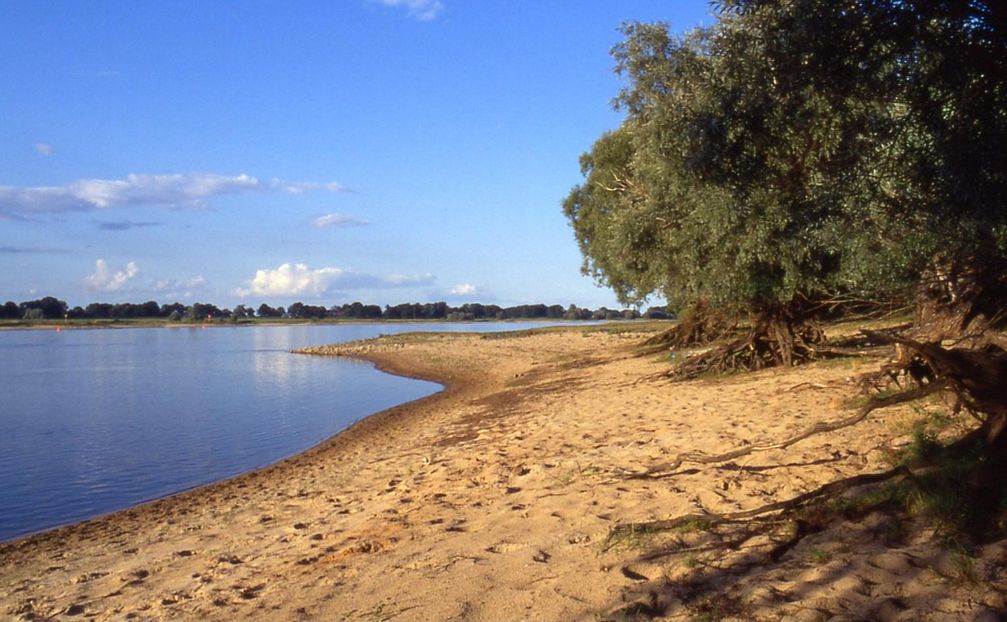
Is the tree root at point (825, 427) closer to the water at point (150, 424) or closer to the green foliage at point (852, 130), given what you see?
the green foliage at point (852, 130)

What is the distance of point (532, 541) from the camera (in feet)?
23.1

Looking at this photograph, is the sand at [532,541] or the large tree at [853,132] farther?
the large tree at [853,132]

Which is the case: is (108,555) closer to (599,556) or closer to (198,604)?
(198,604)

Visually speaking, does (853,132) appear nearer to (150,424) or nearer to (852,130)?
(852,130)

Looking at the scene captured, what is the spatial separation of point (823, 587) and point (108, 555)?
27.6ft

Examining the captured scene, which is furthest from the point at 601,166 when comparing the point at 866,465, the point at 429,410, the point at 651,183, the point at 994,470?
the point at 994,470

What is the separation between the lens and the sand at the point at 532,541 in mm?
Answer: 5305

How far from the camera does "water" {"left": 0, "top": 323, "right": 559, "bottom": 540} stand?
1611cm

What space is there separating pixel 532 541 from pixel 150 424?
21.9 m

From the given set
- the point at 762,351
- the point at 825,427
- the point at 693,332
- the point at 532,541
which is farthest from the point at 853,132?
the point at 693,332

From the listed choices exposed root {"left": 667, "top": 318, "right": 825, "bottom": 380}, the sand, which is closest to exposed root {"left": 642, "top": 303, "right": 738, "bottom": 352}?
exposed root {"left": 667, "top": 318, "right": 825, "bottom": 380}

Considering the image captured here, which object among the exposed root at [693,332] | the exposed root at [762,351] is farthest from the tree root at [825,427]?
the exposed root at [693,332]

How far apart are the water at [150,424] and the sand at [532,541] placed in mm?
2224

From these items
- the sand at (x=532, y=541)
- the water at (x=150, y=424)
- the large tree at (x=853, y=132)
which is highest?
the large tree at (x=853, y=132)
